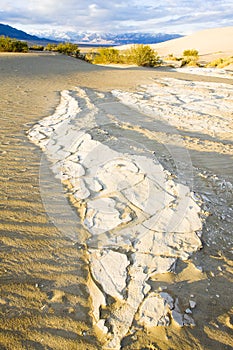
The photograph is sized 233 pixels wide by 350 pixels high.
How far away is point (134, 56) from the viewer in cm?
1864

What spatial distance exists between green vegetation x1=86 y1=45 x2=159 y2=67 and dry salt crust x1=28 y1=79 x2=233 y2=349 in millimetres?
14414

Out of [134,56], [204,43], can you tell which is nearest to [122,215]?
[134,56]

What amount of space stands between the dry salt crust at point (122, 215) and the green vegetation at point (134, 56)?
1441 centimetres

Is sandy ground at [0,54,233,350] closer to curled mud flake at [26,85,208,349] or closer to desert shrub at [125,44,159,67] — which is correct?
curled mud flake at [26,85,208,349]

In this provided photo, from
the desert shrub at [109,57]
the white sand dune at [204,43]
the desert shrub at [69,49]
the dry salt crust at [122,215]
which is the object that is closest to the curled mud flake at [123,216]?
the dry salt crust at [122,215]

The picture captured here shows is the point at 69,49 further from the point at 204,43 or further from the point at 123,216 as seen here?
the point at 204,43

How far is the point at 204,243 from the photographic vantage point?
241 centimetres

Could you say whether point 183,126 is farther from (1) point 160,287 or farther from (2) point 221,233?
(1) point 160,287

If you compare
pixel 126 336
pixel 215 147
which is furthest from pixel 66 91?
pixel 126 336

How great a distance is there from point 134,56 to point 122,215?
18.3 m

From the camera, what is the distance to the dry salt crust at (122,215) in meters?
1.79

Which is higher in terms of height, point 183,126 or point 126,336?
point 183,126

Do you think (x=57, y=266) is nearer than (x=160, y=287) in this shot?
No

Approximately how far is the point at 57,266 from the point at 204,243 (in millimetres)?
1328
